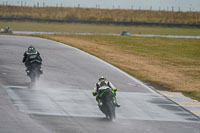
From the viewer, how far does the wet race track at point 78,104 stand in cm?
1574

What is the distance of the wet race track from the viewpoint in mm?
15742

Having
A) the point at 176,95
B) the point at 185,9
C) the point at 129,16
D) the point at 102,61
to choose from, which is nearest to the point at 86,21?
the point at 129,16

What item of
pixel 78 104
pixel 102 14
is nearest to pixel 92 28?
pixel 102 14

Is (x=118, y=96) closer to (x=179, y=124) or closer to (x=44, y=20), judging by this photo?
(x=179, y=124)

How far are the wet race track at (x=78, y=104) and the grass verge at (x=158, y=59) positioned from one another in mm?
1717

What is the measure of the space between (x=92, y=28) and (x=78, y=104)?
Result: 49951mm

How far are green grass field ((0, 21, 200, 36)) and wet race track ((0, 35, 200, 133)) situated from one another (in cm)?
3571

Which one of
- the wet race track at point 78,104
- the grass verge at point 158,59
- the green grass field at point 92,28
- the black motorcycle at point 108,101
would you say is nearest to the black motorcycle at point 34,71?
the wet race track at point 78,104

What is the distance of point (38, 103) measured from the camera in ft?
61.3

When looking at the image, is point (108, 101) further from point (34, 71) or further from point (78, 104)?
point (34, 71)

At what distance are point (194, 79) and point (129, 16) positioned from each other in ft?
191

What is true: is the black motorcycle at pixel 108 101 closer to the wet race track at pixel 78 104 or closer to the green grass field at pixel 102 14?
the wet race track at pixel 78 104

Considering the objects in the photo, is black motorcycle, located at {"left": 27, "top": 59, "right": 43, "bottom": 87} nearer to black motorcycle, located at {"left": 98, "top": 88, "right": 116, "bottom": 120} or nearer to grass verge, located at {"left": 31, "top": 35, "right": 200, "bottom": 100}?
grass verge, located at {"left": 31, "top": 35, "right": 200, "bottom": 100}

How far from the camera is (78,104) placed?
62.3 feet
